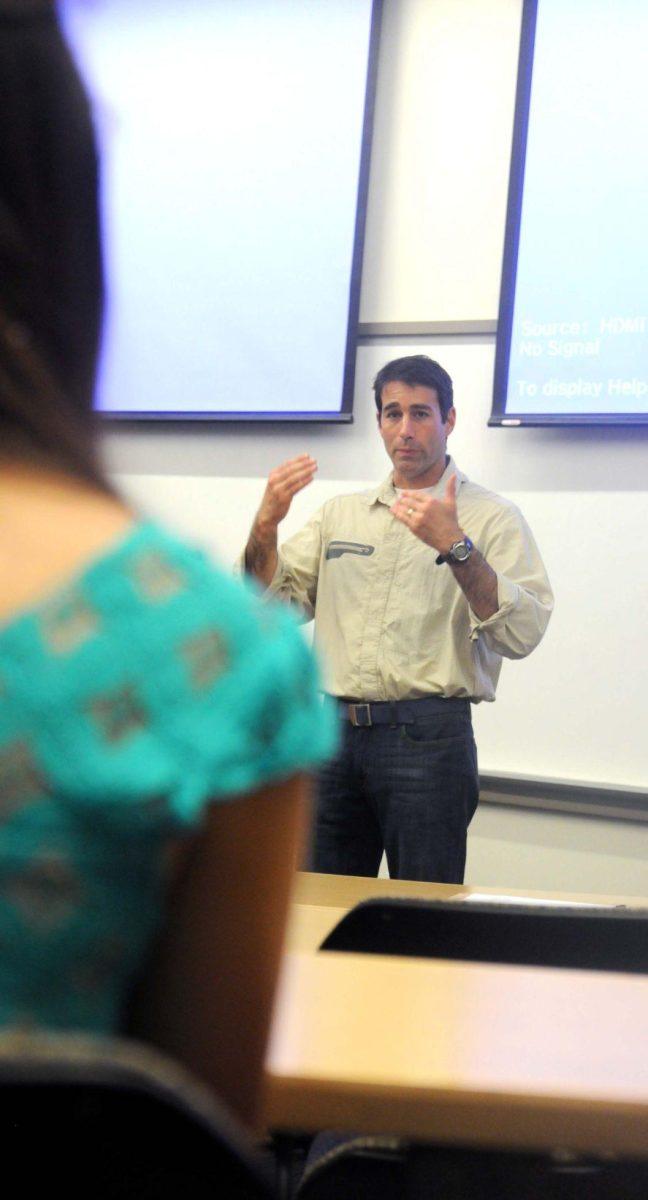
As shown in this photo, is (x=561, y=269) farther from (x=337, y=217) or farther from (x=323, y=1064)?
(x=323, y=1064)

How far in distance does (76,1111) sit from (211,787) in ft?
0.45

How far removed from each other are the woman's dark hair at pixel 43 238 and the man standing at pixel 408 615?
2.28m

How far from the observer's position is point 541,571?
10.0 ft

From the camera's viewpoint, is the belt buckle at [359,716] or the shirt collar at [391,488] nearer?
the belt buckle at [359,716]

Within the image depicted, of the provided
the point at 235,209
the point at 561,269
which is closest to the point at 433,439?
the point at 561,269

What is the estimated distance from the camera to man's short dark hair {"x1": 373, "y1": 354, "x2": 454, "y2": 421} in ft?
10.5

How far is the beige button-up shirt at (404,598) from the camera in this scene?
295cm

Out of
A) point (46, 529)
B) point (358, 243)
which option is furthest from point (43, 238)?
point (358, 243)

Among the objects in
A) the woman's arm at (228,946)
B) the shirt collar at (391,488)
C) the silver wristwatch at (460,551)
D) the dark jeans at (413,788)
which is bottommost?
the dark jeans at (413,788)

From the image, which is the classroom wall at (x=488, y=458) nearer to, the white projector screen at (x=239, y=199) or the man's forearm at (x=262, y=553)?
the white projector screen at (x=239, y=199)

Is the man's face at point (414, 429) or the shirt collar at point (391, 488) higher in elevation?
the man's face at point (414, 429)

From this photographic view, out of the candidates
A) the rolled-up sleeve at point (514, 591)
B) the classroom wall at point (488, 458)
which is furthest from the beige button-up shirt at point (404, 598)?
the classroom wall at point (488, 458)

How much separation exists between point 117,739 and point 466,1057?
1.19 ft

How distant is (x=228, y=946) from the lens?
0.53m
